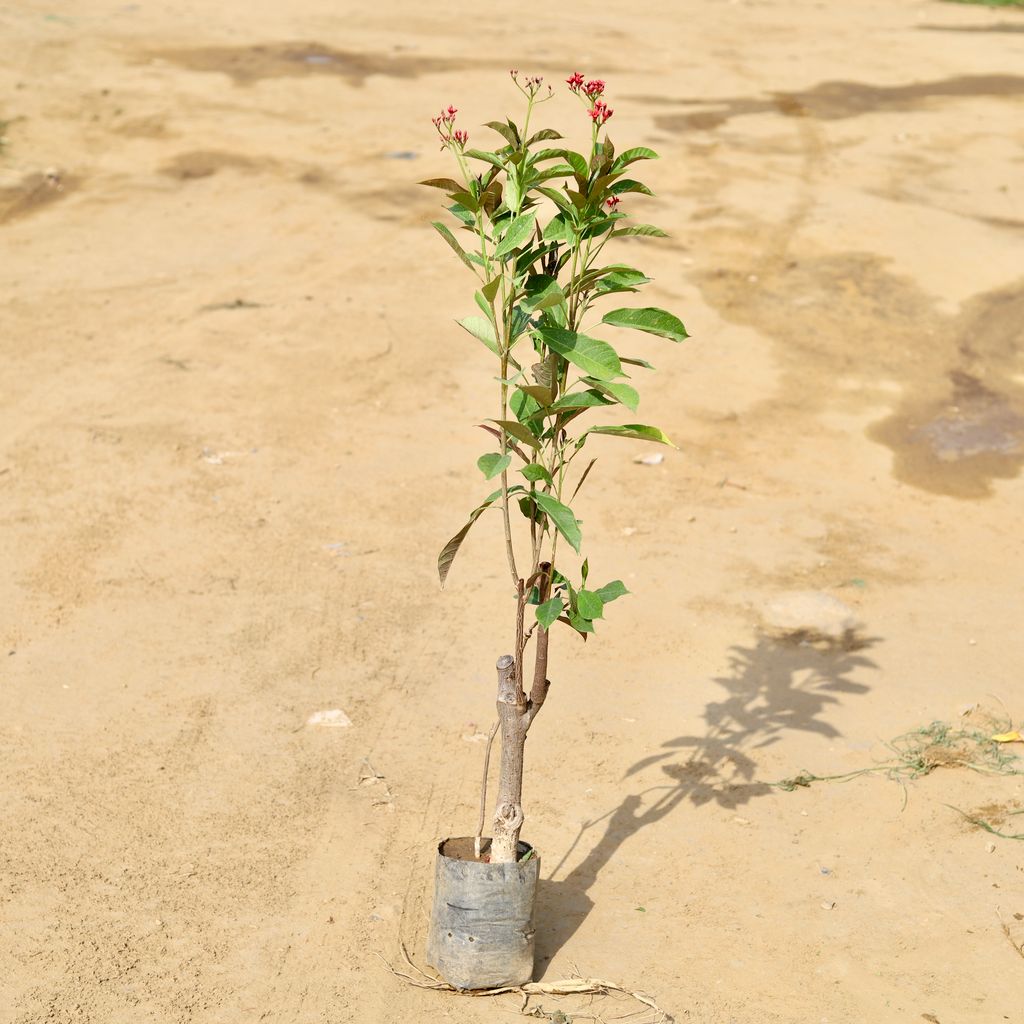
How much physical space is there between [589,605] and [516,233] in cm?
89

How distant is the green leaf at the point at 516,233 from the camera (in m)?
2.87

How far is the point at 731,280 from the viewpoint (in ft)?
26.6

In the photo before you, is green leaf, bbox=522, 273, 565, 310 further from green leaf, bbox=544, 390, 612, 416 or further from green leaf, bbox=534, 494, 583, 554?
green leaf, bbox=534, 494, 583, 554

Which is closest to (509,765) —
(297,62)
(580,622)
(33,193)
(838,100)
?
(580,622)

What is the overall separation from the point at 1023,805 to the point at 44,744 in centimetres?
313

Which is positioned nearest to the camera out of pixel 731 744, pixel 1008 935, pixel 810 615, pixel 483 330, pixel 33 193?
pixel 483 330

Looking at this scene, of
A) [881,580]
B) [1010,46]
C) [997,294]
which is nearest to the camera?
[881,580]

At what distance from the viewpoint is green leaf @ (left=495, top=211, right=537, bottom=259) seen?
2.87 m

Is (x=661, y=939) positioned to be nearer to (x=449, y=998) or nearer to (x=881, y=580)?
(x=449, y=998)

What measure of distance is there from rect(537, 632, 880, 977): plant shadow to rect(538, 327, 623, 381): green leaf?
1.61 m

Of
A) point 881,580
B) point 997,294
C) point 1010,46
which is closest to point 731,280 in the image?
point 997,294

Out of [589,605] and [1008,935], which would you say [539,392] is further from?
[1008,935]

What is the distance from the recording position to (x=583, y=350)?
9.66ft

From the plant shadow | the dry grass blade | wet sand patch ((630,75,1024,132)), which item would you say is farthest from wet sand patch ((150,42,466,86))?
the dry grass blade
